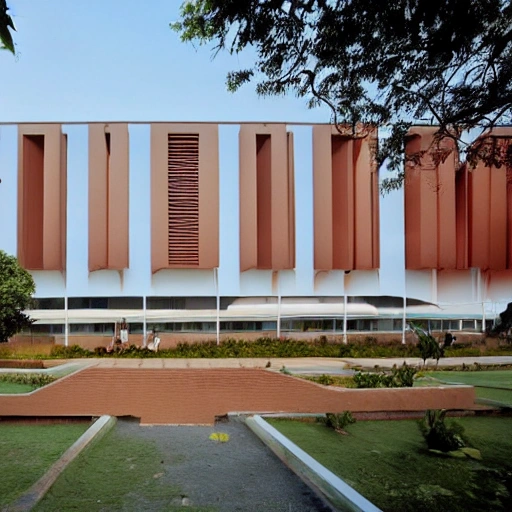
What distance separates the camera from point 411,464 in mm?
5312

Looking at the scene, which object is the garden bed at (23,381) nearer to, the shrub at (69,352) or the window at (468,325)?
the shrub at (69,352)

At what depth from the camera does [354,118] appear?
17.3 ft

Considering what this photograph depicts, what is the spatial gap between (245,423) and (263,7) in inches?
211

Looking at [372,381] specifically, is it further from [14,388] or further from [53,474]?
[14,388]

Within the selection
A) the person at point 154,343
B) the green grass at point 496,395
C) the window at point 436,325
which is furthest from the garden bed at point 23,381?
the window at point 436,325

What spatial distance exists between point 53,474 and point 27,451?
1424 mm

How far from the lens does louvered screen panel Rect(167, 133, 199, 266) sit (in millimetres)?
12797

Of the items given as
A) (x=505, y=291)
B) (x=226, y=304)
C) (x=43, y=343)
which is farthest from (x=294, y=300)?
(x=43, y=343)

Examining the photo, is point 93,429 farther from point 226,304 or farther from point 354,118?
point 226,304

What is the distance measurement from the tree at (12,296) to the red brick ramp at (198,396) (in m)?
4.31

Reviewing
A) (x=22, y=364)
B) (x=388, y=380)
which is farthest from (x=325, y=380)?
(x=22, y=364)

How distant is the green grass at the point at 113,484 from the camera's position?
13.5 feet

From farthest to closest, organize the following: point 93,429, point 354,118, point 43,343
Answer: point 43,343
point 93,429
point 354,118

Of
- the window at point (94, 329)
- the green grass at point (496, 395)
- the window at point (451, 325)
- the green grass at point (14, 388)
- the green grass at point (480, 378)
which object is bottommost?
the green grass at point (496, 395)
